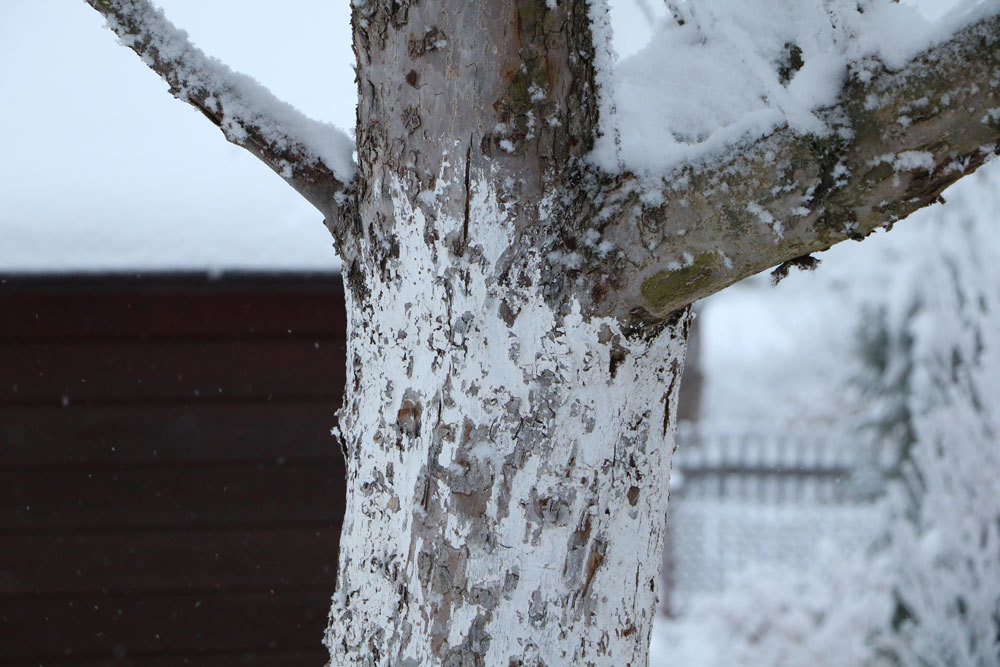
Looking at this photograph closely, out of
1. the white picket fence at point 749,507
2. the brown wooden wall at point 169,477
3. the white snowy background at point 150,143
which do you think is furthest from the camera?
the white picket fence at point 749,507

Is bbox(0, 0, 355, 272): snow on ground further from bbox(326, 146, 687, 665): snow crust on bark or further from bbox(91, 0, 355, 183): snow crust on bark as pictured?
bbox(326, 146, 687, 665): snow crust on bark

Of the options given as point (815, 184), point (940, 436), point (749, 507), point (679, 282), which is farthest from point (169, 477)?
point (749, 507)

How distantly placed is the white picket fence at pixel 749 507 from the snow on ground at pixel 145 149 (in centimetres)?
535

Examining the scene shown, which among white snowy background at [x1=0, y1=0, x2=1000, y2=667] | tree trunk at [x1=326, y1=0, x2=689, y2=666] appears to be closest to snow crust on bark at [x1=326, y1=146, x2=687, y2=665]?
tree trunk at [x1=326, y1=0, x2=689, y2=666]

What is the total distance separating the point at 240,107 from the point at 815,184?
0.79 m

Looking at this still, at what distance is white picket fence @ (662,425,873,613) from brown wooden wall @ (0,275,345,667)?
466 cm

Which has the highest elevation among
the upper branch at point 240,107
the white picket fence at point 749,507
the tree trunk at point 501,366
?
the upper branch at point 240,107

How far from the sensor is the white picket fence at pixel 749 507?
23.8ft

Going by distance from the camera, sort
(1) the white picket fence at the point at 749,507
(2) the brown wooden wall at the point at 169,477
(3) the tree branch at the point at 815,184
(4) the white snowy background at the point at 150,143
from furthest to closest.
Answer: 1. (1) the white picket fence at the point at 749,507
2. (2) the brown wooden wall at the point at 169,477
3. (4) the white snowy background at the point at 150,143
4. (3) the tree branch at the point at 815,184

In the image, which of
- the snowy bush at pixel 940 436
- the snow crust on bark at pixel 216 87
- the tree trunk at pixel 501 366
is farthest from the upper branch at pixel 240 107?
the snowy bush at pixel 940 436

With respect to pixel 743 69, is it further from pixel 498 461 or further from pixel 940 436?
pixel 940 436

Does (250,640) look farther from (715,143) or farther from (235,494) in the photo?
(715,143)

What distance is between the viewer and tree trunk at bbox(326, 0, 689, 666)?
0.97m

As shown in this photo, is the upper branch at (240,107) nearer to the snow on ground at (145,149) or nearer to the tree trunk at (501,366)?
the tree trunk at (501,366)
